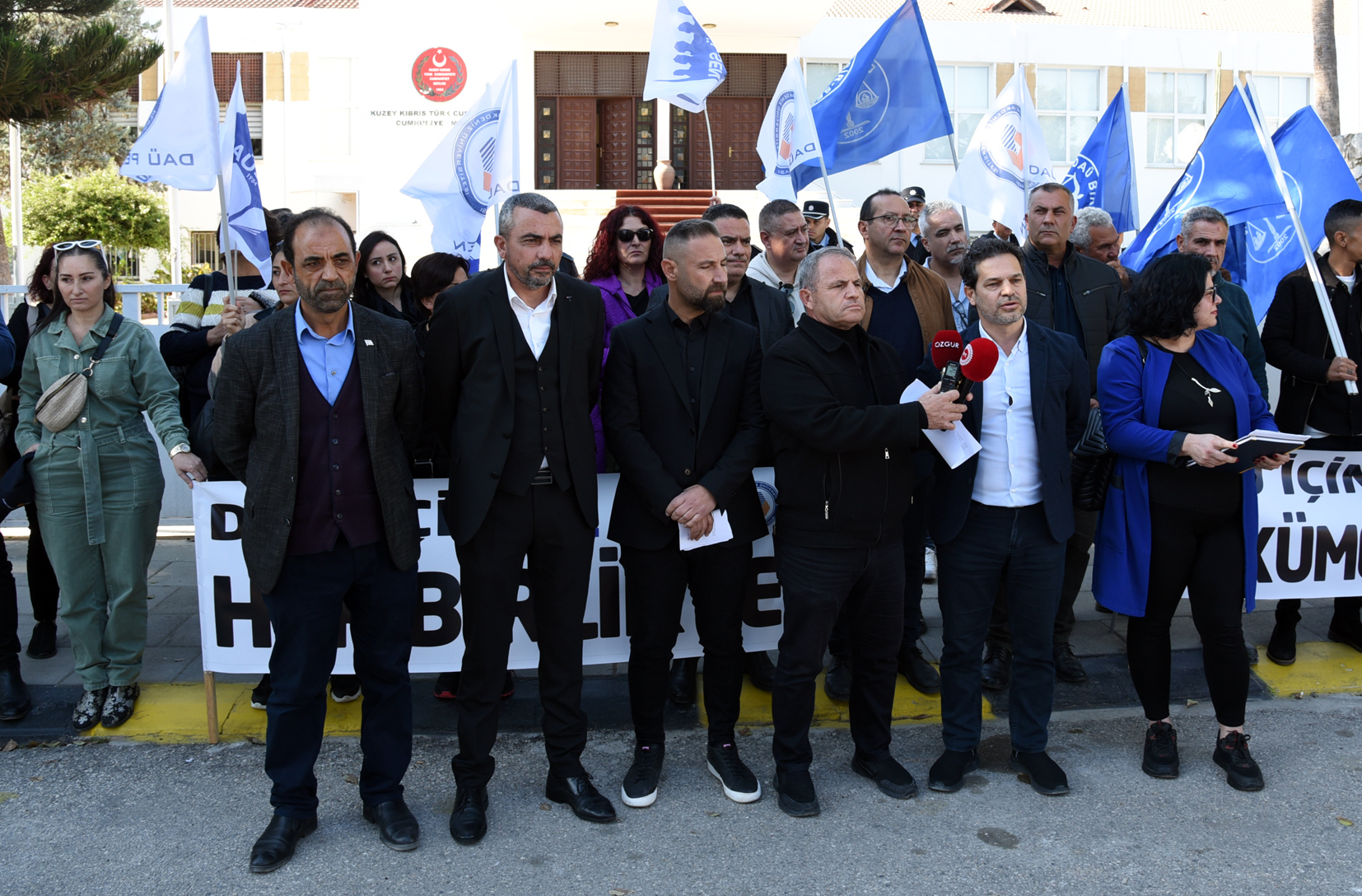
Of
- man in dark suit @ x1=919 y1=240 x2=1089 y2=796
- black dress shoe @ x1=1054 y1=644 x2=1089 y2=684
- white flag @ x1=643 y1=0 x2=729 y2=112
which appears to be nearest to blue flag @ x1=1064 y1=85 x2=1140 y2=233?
white flag @ x1=643 y1=0 x2=729 y2=112

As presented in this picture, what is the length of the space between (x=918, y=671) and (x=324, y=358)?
10.2 feet

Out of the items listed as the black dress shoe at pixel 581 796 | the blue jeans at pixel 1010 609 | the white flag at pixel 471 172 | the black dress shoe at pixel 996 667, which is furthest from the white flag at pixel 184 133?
the black dress shoe at pixel 996 667

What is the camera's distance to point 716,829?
12.5 ft

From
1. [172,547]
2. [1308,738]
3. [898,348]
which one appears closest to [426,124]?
[172,547]

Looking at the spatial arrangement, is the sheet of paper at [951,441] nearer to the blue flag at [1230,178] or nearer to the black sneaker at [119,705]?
the blue flag at [1230,178]

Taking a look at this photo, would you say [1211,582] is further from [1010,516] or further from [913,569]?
[913,569]

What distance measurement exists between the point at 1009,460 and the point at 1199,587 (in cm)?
94

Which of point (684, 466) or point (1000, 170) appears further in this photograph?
Answer: point (1000, 170)

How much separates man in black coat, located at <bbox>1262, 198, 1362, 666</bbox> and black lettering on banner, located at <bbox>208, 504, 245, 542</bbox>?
502 cm

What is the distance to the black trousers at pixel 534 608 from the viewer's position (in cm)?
382

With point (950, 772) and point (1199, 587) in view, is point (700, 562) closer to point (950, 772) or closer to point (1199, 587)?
point (950, 772)

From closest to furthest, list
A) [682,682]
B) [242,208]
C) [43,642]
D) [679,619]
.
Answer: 1. [679,619]
2. [682,682]
3. [43,642]
4. [242,208]

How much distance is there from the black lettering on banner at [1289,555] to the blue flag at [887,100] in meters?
3.21

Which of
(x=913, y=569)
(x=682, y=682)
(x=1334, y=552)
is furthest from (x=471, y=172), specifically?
(x=1334, y=552)
